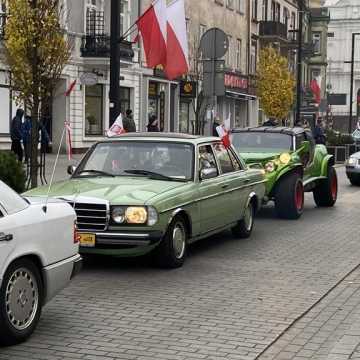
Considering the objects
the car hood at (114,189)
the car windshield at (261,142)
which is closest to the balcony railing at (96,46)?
the car windshield at (261,142)

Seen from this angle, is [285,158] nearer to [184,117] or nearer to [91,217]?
[91,217]

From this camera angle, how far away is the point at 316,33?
79125 mm

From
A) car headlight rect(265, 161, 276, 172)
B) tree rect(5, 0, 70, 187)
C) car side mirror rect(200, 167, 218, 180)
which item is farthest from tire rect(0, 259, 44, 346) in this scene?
tree rect(5, 0, 70, 187)

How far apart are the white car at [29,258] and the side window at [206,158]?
367cm

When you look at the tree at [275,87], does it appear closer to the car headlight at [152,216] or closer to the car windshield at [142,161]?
the car windshield at [142,161]

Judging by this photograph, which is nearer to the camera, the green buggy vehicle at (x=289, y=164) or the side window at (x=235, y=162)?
the side window at (x=235, y=162)

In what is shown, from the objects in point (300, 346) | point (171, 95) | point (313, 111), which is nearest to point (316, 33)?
point (313, 111)

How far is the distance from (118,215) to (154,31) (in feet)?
26.4

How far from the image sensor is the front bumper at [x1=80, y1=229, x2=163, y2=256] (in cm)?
827

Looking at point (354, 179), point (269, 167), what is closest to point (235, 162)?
point (269, 167)

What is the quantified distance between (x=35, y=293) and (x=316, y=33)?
250 feet

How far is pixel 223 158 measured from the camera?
35.3 feet

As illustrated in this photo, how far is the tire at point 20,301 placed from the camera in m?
5.60

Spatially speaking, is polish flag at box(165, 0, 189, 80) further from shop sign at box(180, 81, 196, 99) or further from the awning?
the awning
